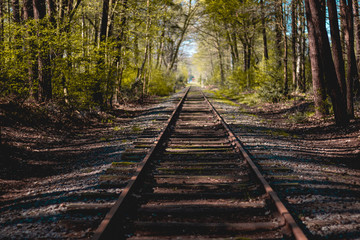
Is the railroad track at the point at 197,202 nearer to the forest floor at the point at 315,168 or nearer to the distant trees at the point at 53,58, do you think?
the forest floor at the point at 315,168

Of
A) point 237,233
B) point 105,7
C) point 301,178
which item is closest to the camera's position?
point 237,233

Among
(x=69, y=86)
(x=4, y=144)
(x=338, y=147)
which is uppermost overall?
(x=69, y=86)

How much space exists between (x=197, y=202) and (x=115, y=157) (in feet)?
9.00

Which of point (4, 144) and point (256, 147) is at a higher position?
point (4, 144)

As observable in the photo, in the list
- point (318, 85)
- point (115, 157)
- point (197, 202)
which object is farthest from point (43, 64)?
point (318, 85)

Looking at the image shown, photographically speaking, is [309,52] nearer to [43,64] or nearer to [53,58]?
[53,58]

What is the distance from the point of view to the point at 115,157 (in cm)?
593

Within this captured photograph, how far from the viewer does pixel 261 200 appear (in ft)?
12.1

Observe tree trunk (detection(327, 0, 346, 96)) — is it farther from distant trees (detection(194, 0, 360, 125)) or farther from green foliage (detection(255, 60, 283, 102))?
green foliage (detection(255, 60, 283, 102))

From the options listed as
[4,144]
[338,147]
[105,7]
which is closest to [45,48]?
[4,144]

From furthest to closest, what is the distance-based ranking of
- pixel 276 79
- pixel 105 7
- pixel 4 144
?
pixel 276 79 → pixel 105 7 → pixel 4 144

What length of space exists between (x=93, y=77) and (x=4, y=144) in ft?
14.0

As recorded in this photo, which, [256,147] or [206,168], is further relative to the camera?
[256,147]

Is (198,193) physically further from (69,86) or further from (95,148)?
(69,86)
